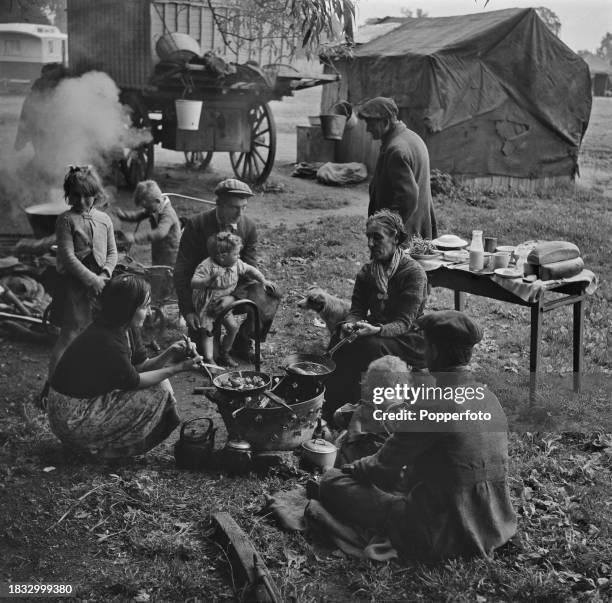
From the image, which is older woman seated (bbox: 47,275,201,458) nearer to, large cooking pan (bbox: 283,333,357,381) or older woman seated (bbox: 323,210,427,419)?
large cooking pan (bbox: 283,333,357,381)

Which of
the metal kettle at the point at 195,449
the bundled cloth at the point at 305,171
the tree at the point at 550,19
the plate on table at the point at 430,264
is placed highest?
the tree at the point at 550,19

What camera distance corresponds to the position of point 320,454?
3945 millimetres

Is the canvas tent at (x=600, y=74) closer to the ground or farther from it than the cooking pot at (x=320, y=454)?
farther from it

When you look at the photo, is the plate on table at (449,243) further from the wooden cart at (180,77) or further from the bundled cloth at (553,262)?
the wooden cart at (180,77)

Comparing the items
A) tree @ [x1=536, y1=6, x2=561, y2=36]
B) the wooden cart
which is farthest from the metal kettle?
tree @ [x1=536, y1=6, x2=561, y2=36]

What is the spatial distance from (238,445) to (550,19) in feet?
32.3

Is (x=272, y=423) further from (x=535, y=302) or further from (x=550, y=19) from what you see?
(x=550, y=19)

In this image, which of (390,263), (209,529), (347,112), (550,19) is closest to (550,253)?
(390,263)

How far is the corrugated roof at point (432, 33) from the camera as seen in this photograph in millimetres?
11352

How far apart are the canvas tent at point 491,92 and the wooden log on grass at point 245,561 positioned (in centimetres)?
894

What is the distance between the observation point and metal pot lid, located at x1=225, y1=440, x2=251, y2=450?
3934 millimetres

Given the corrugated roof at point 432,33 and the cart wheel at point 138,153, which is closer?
the cart wheel at point 138,153

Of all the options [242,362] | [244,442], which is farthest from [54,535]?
[242,362]

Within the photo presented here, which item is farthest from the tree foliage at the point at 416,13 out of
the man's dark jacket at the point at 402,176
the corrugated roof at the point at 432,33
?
the man's dark jacket at the point at 402,176
